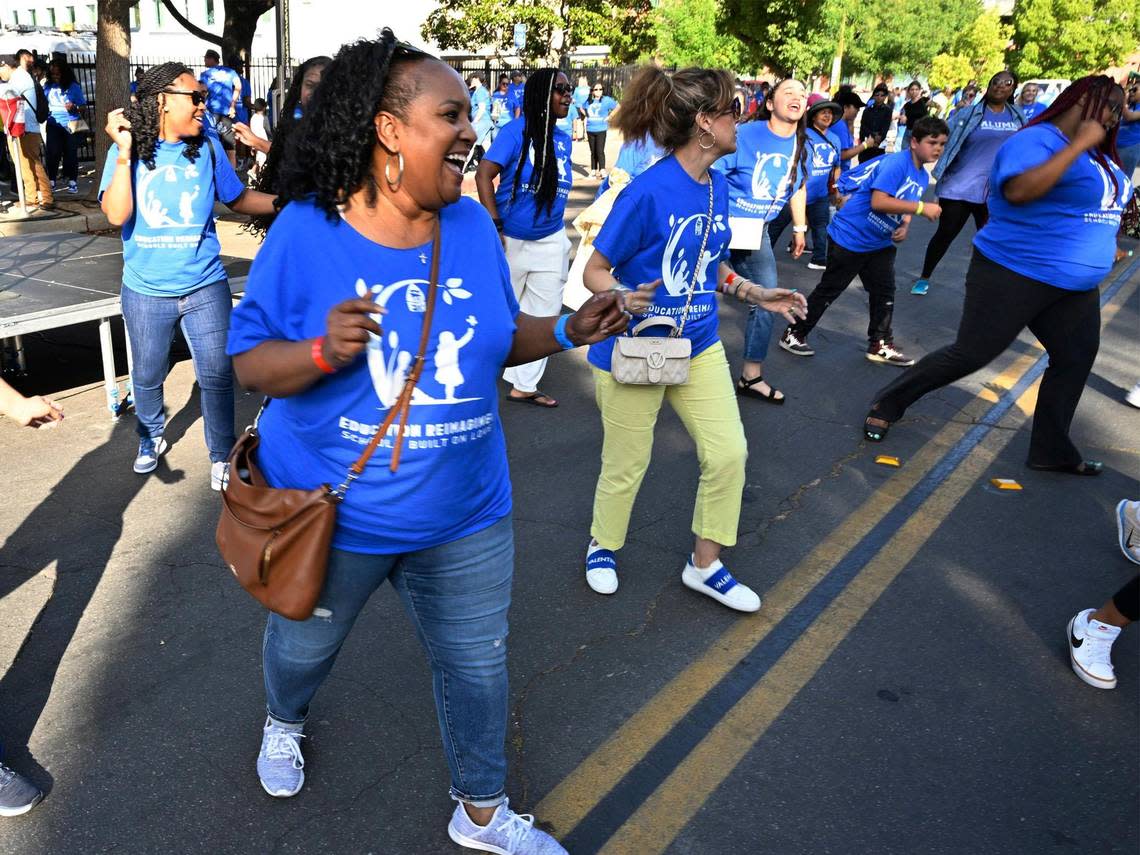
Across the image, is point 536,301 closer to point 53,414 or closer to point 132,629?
point 132,629

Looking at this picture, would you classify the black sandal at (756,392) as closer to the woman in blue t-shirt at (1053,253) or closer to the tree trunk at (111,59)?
the woman in blue t-shirt at (1053,253)

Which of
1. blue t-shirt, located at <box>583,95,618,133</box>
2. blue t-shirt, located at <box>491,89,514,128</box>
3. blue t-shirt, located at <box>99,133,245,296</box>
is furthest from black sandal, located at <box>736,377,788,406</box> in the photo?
blue t-shirt, located at <box>491,89,514,128</box>

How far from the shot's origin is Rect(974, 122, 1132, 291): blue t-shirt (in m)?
4.70

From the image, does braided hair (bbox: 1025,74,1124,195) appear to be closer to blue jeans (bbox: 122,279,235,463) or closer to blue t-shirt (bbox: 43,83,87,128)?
blue jeans (bbox: 122,279,235,463)

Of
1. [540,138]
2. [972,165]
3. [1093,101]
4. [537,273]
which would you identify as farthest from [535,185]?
[972,165]

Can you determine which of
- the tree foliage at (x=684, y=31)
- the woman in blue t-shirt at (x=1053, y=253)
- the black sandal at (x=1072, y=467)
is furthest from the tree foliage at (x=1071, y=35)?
the woman in blue t-shirt at (x=1053, y=253)

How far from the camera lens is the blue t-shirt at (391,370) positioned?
6.88ft

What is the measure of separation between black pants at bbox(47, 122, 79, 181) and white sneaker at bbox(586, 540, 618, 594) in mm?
13496

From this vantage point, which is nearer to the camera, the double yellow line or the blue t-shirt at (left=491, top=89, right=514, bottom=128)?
the double yellow line

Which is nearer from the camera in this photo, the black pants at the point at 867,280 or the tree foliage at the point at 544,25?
the black pants at the point at 867,280

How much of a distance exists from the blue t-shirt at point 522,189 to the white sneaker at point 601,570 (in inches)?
94.9

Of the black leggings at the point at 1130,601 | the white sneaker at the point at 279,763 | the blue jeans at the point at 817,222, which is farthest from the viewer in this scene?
the blue jeans at the point at 817,222

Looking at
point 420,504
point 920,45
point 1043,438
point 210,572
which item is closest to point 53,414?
point 420,504

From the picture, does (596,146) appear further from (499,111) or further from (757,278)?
(757,278)
